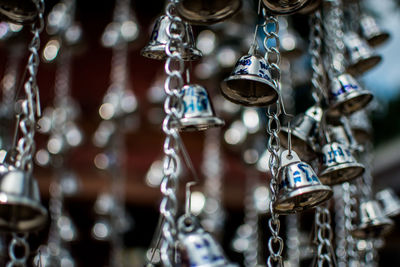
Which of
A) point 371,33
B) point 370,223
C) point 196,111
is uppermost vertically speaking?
point 371,33

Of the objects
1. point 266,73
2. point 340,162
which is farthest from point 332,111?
point 266,73

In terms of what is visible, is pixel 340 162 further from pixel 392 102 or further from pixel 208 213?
pixel 392 102

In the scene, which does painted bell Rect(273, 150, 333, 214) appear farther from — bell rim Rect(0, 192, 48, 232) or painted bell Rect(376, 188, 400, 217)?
painted bell Rect(376, 188, 400, 217)

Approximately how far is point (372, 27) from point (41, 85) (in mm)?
2558

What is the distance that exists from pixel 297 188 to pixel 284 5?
37 cm

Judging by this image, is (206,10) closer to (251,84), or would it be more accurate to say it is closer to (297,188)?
(251,84)

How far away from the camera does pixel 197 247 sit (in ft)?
2.48

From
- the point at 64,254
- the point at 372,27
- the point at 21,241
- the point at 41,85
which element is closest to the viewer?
the point at 21,241

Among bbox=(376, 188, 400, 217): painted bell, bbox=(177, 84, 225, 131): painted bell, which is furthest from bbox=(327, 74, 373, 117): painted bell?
bbox=(376, 188, 400, 217): painted bell

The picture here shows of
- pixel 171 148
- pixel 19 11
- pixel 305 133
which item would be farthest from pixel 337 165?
pixel 19 11

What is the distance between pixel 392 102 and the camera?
4.46 m

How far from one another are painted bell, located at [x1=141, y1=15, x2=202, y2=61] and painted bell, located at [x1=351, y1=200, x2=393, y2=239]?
78 cm

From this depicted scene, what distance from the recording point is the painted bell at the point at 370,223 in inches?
53.7

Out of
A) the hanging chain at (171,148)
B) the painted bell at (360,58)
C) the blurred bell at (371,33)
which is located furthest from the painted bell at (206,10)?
the blurred bell at (371,33)
